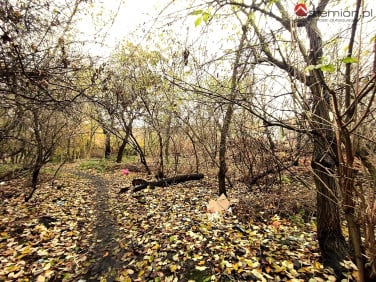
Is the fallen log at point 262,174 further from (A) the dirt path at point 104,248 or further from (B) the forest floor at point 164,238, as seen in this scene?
(A) the dirt path at point 104,248

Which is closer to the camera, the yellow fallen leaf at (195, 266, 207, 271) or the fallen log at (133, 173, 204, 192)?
the yellow fallen leaf at (195, 266, 207, 271)

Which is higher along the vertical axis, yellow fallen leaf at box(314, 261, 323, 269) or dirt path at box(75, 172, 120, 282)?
yellow fallen leaf at box(314, 261, 323, 269)

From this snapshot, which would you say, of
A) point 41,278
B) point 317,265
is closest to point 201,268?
point 317,265

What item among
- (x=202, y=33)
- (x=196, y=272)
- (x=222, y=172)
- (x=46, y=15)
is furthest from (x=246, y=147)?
(x=46, y=15)

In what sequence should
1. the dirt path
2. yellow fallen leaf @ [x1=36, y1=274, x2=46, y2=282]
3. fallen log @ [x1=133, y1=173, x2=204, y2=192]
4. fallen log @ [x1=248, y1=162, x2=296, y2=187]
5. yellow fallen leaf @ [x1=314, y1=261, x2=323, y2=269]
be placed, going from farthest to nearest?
fallen log @ [x1=133, y1=173, x2=204, y2=192], fallen log @ [x1=248, y1=162, x2=296, y2=187], the dirt path, yellow fallen leaf @ [x1=36, y1=274, x2=46, y2=282], yellow fallen leaf @ [x1=314, y1=261, x2=323, y2=269]

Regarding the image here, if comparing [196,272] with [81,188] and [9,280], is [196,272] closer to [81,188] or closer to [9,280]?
[9,280]

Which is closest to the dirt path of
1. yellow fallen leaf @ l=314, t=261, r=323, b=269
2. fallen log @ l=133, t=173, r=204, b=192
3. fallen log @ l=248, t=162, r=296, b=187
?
fallen log @ l=133, t=173, r=204, b=192

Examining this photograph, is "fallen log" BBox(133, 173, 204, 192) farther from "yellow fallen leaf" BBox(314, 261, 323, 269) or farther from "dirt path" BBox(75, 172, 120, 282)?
"yellow fallen leaf" BBox(314, 261, 323, 269)

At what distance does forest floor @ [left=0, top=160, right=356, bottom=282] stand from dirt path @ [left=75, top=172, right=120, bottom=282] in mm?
16

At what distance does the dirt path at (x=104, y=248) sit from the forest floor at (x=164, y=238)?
0.02 meters

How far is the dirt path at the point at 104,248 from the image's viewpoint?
2.91 meters

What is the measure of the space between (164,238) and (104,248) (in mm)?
999

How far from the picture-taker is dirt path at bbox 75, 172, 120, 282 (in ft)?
9.56

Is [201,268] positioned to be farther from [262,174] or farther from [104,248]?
[262,174]
